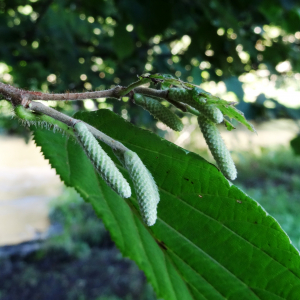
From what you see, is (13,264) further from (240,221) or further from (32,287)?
(240,221)

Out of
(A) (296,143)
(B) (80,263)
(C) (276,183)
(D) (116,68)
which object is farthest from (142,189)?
(C) (276,183)

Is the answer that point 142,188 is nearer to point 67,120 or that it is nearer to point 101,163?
point 101,163

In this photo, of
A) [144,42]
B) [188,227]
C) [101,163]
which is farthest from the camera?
[144,42]

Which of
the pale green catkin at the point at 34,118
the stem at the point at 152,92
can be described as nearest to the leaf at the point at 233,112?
the stem at the point at 152,92

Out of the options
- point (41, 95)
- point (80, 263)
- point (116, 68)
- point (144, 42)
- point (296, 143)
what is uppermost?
point (144, 42)

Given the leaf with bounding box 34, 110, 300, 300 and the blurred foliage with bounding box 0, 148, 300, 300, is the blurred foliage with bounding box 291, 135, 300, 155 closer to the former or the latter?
the leaf with bounding box 34, 110, 300, 300

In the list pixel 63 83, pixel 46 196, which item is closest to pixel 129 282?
pixel 63 83

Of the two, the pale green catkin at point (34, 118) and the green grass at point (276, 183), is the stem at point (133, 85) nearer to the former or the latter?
the pale green catkin at point (34, 118)
